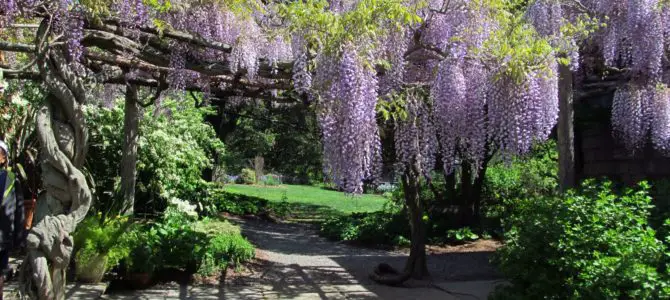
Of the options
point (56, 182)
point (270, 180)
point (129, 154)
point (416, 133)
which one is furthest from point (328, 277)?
point (270, 180)

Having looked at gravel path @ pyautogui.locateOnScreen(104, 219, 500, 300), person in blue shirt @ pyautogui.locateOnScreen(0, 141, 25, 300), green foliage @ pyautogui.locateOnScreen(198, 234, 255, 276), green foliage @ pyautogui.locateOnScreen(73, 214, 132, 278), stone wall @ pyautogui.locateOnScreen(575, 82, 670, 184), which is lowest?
gravel path @ pyautogui.locateOnScreen(104, 219, 500, 300)

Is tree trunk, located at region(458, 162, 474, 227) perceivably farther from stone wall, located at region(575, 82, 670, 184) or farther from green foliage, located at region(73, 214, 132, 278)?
green foliage, located at region(73, 214, 132, 278)

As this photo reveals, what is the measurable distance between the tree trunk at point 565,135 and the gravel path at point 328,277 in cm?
161

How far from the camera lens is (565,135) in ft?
19.6

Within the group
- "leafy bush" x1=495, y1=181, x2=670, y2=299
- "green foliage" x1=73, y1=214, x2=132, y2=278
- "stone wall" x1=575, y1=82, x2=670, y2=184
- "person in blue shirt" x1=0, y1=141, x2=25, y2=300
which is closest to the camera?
"leafy bush" x1=495, y1=181, x2=670, y2=299

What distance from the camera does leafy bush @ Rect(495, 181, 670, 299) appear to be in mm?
3527

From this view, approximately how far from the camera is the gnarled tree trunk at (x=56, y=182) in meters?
3.96

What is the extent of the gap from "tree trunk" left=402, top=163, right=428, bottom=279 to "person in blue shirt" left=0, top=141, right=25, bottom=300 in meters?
4.14

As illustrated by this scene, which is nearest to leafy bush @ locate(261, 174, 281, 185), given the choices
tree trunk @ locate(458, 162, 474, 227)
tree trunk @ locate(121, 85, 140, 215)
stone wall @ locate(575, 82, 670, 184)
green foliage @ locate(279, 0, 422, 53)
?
tree trunk @ locate(458, 162, 474, 227)

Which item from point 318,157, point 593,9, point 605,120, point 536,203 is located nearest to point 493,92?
point 536,203

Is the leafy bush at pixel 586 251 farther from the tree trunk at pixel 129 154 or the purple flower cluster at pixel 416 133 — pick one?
the tree trunk at pixel 129 154

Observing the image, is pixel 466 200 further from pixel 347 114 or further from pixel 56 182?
pixel 56 182

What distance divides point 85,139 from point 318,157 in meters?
18.2

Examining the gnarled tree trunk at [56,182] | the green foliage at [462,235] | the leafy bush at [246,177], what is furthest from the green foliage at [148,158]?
the leafy bush at [246,177]
